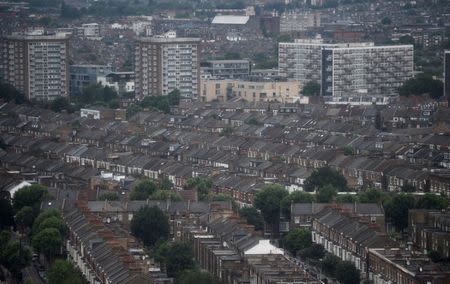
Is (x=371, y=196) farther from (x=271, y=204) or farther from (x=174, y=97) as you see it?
(x=174, y=97)

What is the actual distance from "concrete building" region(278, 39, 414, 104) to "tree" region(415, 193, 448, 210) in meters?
33.9

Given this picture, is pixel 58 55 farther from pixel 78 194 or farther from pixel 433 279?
pixel 433 279

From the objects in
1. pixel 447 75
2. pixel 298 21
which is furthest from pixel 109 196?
pixel 298 21

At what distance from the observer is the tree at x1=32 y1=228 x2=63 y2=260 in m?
37.2

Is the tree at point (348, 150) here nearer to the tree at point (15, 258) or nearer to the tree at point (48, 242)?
the tree at point (48, 242)

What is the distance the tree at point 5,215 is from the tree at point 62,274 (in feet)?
27.4

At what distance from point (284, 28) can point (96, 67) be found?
3639cm

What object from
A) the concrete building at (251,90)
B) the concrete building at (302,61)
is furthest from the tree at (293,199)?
the concrete building at (302,61)

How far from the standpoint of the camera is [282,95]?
76.6 metres

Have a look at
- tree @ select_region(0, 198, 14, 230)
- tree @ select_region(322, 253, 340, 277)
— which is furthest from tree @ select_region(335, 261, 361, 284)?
tree @ select_region(0, 198, 14, 230)

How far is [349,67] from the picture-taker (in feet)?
260

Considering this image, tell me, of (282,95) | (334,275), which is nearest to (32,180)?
(334,275)

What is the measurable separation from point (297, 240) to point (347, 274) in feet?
13.1

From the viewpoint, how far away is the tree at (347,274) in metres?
34.7
